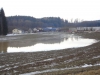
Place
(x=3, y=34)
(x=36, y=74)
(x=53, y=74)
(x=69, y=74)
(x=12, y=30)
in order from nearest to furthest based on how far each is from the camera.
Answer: (x=69, y=74) → (x=53, y=74) → (x=36, y=74) → (x=3, y=34) → (x=12, y=30)

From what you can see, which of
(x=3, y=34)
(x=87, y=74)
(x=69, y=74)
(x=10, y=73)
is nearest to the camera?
(x=87, y=74)

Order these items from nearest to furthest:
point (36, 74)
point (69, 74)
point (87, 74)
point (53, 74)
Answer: point (87, 74), point (69, 74), point (53, 74), point (36, 74)

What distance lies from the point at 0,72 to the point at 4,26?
8543 cm

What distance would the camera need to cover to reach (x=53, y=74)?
11992 millimetres

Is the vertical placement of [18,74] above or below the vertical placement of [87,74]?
below

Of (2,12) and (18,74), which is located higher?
(2,12)

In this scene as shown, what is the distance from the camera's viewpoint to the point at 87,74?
32.8 feet

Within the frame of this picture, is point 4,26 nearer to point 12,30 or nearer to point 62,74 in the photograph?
point 12,30

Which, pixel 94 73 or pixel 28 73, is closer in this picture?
pixel 94 73

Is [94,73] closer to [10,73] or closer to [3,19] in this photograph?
[10,73]

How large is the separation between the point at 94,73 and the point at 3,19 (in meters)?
94.0

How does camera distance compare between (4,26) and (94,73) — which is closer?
(94,73)

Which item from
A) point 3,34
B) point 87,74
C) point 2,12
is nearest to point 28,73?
point 87,74

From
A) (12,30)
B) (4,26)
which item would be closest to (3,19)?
(4,26)
